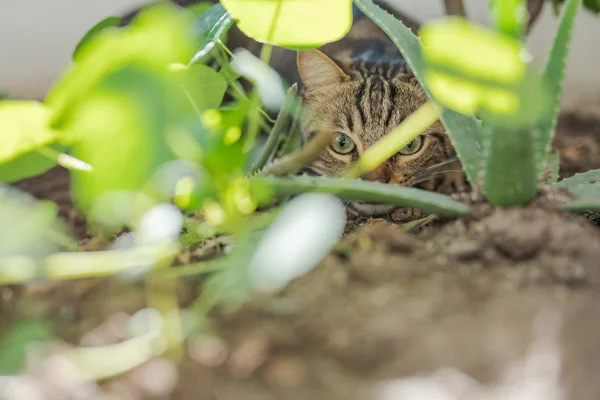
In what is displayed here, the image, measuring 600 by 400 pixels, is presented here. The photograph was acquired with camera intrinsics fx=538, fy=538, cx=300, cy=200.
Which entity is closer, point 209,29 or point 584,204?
point 584,204

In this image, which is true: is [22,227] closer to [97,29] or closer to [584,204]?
[97,29]

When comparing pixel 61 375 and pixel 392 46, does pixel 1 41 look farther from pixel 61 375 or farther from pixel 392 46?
pixel 61 375

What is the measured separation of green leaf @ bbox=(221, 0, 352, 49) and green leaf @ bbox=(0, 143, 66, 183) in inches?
11.0

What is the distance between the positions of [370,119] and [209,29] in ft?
1.97

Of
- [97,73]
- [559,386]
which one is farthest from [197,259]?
[559,386]

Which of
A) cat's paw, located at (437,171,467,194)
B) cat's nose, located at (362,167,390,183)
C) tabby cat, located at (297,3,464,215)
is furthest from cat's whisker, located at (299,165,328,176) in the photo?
cat's paw, located at (437,171,467,194)

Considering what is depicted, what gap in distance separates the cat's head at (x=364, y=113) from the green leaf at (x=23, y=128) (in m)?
0.81

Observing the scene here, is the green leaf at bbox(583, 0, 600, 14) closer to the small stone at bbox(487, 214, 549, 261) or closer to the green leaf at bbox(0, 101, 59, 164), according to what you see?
the small stone at bbox(487, 214, 549, 261)

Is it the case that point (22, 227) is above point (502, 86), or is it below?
below

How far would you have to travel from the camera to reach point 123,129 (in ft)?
1.54

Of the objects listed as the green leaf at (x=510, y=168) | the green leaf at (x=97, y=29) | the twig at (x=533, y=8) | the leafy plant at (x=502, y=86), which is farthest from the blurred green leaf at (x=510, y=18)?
the twig at (x=533, y=8)

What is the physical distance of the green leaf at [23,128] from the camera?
1.79 ft

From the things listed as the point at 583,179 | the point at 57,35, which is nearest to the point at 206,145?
the point at 583,179

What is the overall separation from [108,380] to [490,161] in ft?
A: 1.55
